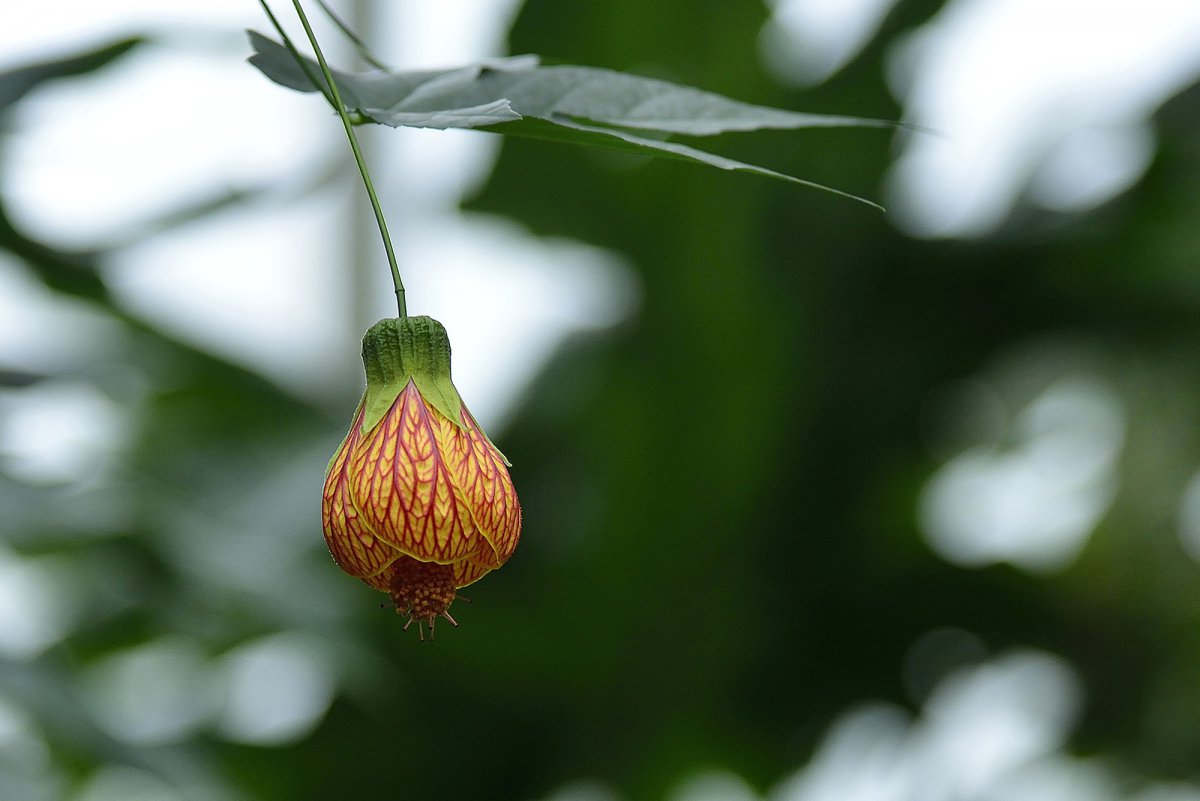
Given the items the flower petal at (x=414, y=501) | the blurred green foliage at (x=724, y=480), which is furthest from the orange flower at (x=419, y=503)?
the blurred green foliage at (x=724, y=480)

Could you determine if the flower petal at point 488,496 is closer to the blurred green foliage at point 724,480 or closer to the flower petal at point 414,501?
the flower petal at point 414,501

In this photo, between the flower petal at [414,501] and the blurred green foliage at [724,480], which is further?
the blurred green foliage at [724,480]

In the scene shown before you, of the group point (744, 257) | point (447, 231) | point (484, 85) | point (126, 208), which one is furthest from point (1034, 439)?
point (484, 85)

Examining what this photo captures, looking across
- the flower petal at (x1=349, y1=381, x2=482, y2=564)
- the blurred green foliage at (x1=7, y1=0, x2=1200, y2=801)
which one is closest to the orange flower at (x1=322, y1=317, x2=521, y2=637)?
the flower petal at (x1=349, y1=381, x2=482, y2=564)

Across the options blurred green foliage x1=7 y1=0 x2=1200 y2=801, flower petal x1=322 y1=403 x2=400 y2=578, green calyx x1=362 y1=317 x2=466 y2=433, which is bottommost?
flower petal x1=322 y1=403 x2=400 y2=578

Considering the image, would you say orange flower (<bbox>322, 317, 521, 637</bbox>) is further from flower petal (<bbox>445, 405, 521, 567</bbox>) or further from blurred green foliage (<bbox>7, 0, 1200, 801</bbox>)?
blurred green foliage (<bbox>7, 0, 1200, 801</bbox>)

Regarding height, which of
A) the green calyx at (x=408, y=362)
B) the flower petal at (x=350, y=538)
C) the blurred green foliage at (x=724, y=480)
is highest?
the blurred green foliage at (x=724, y=480)

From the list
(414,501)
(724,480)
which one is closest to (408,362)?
(414,501)

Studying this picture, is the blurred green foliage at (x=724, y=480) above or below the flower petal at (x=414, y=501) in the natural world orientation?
above

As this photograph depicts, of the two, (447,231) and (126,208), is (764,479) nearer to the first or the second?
(447,231)

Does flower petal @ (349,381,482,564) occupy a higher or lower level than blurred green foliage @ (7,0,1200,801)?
lower
